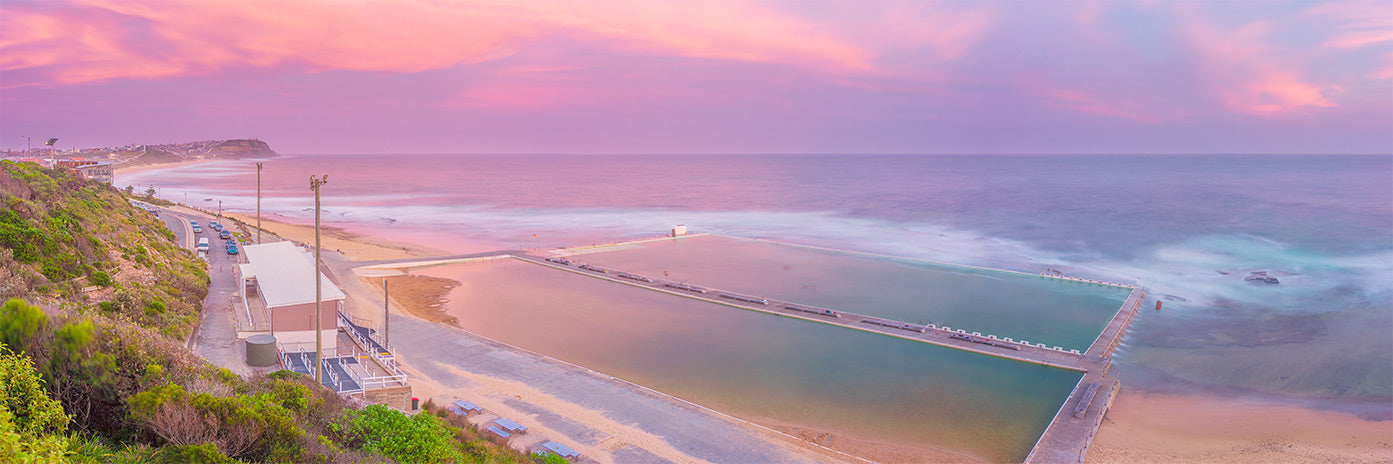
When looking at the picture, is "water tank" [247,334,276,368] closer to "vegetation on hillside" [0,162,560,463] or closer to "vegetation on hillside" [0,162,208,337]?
"vegetation on hillside" [0,162,208,337]

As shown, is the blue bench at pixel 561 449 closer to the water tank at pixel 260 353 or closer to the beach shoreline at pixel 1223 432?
the beach shoreline at pixel 1223 432

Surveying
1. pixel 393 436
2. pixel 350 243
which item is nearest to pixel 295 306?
pixel 393 436

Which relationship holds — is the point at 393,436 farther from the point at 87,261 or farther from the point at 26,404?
the point at 87,261

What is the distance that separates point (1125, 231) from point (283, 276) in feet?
301

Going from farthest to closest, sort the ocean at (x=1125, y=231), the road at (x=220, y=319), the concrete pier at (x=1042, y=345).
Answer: the ocean at (x=1125, y=231) → the concrete pier at (x=1042, y=345) → the road at (x=220, y=319)

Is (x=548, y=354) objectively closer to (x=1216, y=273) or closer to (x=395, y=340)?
(x=395, y=340)

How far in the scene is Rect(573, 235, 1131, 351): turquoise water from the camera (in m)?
38.2

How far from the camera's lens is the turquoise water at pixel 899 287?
38250mm

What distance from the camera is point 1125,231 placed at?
3307 inches

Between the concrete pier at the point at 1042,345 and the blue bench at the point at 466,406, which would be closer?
the blue bench at the point at 466,406

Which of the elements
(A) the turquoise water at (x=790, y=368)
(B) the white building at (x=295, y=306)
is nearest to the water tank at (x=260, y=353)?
(B) the white building at (x=295, y=306)

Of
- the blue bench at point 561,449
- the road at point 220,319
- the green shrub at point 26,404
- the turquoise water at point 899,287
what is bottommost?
the blue bench at point 561,449

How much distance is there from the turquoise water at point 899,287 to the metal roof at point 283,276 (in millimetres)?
26218

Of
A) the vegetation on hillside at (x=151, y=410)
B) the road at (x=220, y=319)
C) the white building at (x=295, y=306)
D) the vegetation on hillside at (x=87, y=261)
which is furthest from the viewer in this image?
the white building at (x=295, y=306)
